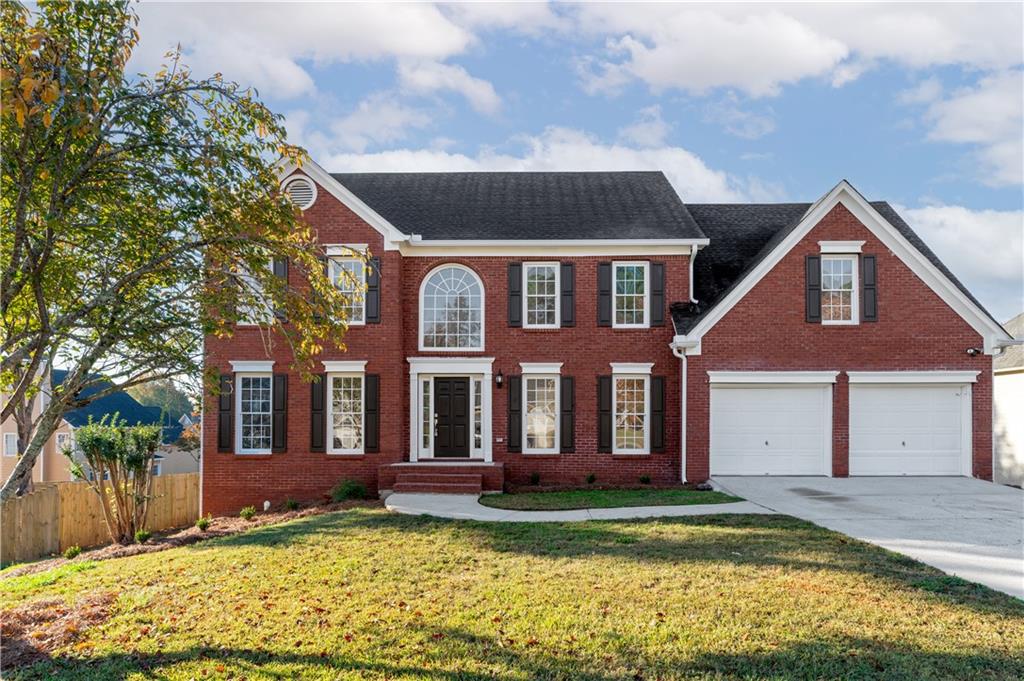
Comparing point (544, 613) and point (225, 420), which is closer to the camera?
point (544, 613)

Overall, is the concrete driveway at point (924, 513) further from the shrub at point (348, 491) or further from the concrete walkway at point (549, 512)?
the shrub at point (348, 491)

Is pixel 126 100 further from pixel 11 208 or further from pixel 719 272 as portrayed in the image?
pixel 719 272

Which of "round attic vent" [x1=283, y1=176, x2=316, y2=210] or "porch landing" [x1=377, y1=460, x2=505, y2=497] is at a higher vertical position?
"round attic vent" [x1=283, y1=176, x2=316, y2=210]

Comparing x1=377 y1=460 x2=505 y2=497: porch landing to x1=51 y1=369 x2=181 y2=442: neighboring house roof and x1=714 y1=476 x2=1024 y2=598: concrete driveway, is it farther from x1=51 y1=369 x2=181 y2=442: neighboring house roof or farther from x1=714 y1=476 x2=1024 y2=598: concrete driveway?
x1=51 y1=369 x2=181 y2=442: neighboring house roof

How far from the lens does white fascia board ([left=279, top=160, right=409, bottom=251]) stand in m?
15.1

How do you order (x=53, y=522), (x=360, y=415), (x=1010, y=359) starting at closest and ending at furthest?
1. (x=53, y=522)
2. (x=360, y=415)
3. (x=1010, y=359)

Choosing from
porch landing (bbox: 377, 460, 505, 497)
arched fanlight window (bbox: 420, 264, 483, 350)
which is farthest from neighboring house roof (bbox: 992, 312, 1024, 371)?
porch landing (bbox: 377, 460, 505, 497)

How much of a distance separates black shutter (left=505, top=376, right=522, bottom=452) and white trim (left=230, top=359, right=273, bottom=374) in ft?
Result: 17.9

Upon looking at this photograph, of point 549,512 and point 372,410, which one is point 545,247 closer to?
point 372,410

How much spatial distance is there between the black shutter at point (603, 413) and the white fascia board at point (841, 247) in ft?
18.1

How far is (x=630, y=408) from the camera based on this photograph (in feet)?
51.9

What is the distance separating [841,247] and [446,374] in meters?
9.28

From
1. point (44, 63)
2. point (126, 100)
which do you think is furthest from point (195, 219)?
point (44, 63)

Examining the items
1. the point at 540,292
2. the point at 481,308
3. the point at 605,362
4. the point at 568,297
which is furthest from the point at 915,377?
the point at 481,308
